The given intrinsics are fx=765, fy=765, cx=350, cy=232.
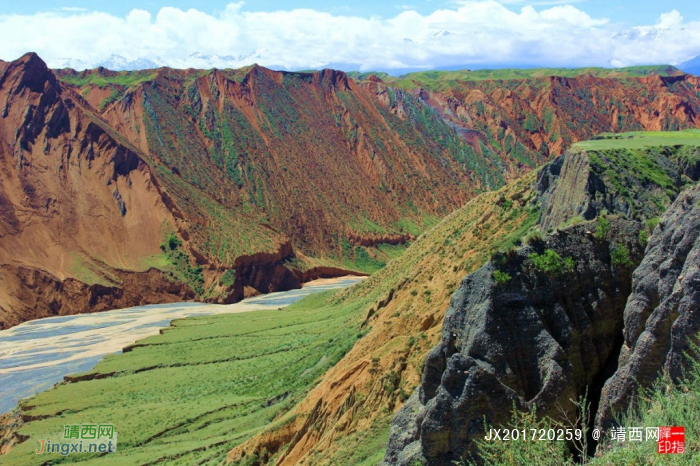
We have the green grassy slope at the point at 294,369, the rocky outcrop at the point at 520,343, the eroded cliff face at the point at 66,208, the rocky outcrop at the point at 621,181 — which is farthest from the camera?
the eroded cliff face at the point at 66,208

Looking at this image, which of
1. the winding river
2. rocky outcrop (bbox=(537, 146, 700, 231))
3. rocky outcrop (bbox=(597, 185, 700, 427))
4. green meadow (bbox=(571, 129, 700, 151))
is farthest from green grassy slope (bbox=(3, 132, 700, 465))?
rocky outcrop (bbox=(597, 185, 700, 427))

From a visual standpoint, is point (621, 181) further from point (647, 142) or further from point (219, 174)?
point (219, 174)

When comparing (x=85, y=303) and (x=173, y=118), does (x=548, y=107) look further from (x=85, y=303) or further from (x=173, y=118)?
(x=85, y=303)

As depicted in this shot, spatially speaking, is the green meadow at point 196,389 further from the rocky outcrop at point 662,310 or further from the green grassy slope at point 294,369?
the rocky outcrop at point 662,310

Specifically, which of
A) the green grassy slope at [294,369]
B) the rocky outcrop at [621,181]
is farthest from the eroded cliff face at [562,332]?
the rocky outcrop at [621,181]

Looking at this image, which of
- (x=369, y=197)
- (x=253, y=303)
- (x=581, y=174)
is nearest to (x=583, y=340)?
(x=581, y=174)

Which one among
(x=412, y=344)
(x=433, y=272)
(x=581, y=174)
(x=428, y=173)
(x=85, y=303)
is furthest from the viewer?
(x=428, y=173)
